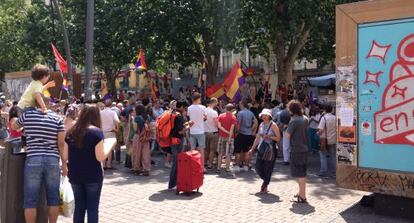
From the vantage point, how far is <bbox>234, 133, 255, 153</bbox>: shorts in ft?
36.7

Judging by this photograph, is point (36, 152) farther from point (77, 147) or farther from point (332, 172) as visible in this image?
point (332, 172)

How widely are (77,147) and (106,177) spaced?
5.50m

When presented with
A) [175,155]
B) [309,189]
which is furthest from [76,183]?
[309,189]

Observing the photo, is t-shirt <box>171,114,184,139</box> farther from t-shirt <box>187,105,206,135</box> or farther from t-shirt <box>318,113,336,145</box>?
t-shirt <box>318,113,336,145</box>

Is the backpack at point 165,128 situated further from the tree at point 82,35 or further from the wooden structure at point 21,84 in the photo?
the tree at point 82,35

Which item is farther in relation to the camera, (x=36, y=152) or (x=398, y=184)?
(x=398, y=184)

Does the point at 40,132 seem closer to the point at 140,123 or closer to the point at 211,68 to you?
the point at 140,123

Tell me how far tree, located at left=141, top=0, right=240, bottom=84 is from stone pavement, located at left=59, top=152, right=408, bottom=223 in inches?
372

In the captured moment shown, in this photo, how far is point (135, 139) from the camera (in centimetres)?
1072

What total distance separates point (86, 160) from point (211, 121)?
638 cm

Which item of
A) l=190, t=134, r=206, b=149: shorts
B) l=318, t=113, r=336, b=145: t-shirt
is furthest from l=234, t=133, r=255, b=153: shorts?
l=318, t=113, r=336, b=145: t-shirt

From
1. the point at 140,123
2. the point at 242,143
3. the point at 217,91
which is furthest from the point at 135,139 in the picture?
the point at 217,91

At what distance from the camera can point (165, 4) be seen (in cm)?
2052

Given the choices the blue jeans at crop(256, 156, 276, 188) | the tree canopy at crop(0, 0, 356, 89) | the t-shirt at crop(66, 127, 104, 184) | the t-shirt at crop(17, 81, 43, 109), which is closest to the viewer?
the t-shirt at crop(66, 127, 104, 184)
